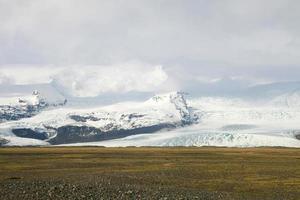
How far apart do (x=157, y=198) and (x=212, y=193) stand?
7.45 metres

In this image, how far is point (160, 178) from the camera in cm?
5850

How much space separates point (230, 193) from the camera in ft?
144

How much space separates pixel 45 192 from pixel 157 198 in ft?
27.5

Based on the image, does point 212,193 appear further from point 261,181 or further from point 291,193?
point 261,181

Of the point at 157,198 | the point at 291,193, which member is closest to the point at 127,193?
the point at 157,198

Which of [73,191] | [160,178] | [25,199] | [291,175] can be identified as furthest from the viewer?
[291,175]

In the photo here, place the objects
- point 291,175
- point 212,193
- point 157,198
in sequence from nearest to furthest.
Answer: point 157,198 < point 212,193 < point 291,175

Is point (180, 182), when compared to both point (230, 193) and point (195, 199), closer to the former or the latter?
point (230, 193)

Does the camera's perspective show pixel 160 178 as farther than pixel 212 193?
Yes

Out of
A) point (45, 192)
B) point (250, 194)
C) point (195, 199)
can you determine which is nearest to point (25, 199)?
point (45, 192)

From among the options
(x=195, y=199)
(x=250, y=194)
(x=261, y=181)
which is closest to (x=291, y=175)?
(x=261, y=181)

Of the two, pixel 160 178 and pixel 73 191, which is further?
pixel 160 178

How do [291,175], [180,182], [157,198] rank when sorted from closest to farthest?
[157,198] → [180,182] → [291,175]

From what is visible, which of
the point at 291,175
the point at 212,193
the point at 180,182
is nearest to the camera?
the point at 212,193
